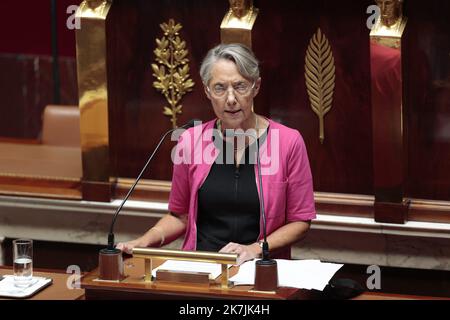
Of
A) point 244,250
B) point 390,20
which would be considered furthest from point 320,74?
point 244,250

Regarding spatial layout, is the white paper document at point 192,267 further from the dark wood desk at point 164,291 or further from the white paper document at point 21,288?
the white paper document at point 21,288

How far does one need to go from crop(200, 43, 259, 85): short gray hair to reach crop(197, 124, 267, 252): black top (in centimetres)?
26

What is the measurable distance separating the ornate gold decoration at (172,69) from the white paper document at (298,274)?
1.63 meters

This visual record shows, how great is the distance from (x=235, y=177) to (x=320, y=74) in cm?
100

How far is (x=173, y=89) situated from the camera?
501cm

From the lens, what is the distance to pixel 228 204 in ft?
12.8

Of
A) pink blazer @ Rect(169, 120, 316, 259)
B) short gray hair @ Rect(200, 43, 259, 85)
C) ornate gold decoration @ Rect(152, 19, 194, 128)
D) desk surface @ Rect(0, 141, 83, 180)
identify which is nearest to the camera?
short gray hair @ Rect(200, 43, 259, 85)

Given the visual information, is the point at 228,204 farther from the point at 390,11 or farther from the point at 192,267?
the point at 390,11

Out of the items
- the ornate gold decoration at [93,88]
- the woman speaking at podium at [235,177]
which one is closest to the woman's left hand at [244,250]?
the woman speaking at podium at [235,177]

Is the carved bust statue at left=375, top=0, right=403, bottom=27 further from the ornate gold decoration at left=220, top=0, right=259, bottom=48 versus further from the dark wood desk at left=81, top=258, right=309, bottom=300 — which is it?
the dark wood desk at left=81, top=258, right=309, bottom=300

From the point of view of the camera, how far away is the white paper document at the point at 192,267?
3.37 metres

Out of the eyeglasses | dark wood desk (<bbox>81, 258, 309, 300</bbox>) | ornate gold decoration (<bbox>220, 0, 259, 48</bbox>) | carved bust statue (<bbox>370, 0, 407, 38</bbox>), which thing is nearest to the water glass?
dark wood desk (<bbox>81, 258, 309, 300</bbox>)

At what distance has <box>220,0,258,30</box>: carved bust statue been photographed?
4742mm

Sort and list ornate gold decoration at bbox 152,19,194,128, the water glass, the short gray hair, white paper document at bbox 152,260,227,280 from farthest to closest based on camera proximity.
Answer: ornate gold decoration at bbox 152,19,194,128 < the short gray hair < the water glass < white paper document at bbox 152,260,227,280
